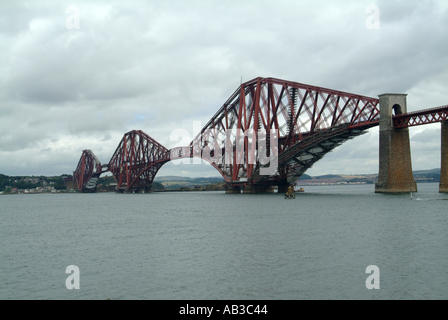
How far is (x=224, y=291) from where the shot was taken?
57.2 ft

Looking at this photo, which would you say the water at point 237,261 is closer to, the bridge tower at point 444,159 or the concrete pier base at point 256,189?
the bridge tower at point 444,159

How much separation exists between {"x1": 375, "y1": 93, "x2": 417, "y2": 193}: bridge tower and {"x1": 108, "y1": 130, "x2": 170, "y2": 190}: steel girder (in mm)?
100005

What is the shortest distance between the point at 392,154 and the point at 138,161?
125 m

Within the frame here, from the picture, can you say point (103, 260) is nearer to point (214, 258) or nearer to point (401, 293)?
point (214, 258)

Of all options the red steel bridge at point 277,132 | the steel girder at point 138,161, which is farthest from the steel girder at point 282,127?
the steel girder at point 138,161

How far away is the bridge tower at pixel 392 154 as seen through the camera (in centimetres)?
6944

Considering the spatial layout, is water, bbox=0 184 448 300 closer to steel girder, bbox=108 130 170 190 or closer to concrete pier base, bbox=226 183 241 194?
concrete pier base, bbox=226 183 241 194

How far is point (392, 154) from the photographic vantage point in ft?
227

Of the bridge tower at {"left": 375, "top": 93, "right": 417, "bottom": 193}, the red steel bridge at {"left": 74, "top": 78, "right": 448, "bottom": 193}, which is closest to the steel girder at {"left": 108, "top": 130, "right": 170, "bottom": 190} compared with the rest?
the red steel bridge at {"left": 74, "top": 78, "right": 448, "bottom": 193}

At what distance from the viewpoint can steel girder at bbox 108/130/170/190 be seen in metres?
166

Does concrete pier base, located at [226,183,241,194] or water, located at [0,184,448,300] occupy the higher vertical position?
concrete pier base, located at [226,183,241,194]

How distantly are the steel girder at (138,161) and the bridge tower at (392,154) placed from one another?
100m
